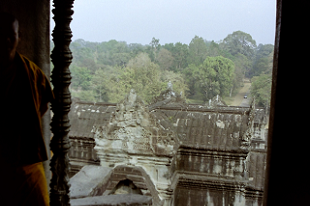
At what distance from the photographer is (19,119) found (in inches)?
63.0

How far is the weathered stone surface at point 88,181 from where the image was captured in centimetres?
297

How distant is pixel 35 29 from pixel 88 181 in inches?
85.3

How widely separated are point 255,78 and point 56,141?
14178 mm

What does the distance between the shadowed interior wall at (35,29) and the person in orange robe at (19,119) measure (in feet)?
0.25

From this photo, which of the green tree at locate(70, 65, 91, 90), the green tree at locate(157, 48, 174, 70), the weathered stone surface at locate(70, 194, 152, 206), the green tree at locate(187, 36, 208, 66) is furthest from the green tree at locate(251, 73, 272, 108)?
the weathered stone surface at locate(70, 194, 152, 206)

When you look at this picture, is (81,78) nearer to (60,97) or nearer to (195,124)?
(195,124)

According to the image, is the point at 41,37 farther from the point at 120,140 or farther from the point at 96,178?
the point at 120,140

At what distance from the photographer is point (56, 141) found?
173cm

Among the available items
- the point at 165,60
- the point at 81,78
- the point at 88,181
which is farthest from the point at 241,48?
the point at 88,181

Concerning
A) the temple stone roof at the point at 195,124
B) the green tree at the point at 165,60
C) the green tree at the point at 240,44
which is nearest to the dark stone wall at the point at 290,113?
the temple stone roof at the point at 195,124

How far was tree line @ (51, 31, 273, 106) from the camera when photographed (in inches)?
555

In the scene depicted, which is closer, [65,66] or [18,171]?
[18,171]

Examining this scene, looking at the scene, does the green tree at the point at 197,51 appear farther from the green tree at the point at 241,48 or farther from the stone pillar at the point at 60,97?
the stone pillar at the point at 60,97

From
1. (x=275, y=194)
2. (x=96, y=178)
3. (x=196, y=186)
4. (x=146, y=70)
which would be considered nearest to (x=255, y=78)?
(x=146, y=70)
